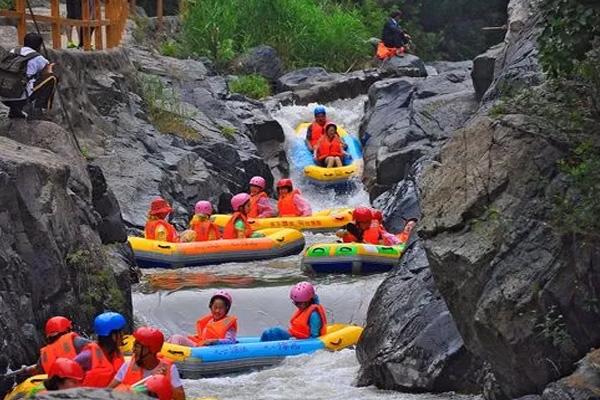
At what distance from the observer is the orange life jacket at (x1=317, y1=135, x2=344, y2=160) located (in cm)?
2338

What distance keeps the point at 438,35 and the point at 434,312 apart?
25473mm

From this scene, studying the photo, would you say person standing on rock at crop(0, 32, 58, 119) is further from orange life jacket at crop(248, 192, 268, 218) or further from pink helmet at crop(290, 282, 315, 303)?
orange life jacket at crop(248, 192, 268, 218)

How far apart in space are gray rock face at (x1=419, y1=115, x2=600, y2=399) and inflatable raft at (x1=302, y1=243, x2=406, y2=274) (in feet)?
21.8

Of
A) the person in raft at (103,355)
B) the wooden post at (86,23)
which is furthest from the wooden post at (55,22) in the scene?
the person in raft at (103,355)

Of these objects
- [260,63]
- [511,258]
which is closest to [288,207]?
[260,63]

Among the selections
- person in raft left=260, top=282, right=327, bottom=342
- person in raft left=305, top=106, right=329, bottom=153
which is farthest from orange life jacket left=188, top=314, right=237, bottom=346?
person in raft left=305, top=106, right=329, bottom=153

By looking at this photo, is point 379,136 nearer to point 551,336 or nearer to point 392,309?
point 392,309

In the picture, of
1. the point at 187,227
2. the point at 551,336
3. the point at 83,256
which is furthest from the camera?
the point at 187,227

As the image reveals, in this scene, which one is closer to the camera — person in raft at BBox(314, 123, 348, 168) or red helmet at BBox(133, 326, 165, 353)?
red helmet at BBox(133, 326, 165, 353)

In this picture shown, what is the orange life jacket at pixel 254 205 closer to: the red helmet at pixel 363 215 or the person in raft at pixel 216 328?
the red helmet at pixel 363 215

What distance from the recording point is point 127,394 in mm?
4832

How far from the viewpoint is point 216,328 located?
12430mm

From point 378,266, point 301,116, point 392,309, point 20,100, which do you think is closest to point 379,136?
point 301,116

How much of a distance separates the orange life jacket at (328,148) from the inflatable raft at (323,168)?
185 millimetres
